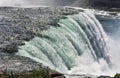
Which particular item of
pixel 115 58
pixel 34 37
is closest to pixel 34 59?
pixel 34 37

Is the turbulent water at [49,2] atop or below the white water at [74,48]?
atop

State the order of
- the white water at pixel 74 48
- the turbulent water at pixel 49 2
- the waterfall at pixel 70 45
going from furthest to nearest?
the turbulent water at pixel 49 2 → the white water at pixel 74 48 → the waterfall at pixel 70 45

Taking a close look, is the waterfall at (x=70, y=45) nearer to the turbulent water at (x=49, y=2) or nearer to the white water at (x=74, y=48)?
the white water at (x=74, y=48)

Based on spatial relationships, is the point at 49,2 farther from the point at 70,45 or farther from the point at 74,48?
the point at 70,45

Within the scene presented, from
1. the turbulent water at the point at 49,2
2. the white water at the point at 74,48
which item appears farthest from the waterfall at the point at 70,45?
the turbulent water at the point at 49,2

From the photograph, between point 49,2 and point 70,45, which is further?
point 49,2

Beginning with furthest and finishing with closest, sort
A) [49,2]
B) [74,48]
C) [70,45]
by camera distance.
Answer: [49,2] < [74,48] < [70,45]

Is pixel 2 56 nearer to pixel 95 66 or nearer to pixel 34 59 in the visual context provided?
pixel 34 59

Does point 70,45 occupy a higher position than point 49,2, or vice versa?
point 49,2

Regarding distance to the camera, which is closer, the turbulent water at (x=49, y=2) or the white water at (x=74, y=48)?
the white water at (x=74, y=48)

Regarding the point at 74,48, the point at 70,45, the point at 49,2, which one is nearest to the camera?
the point at 70,45

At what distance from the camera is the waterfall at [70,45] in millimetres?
19562

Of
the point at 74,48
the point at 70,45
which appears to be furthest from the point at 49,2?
the point at 70,45

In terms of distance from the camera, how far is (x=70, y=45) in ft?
77.1
